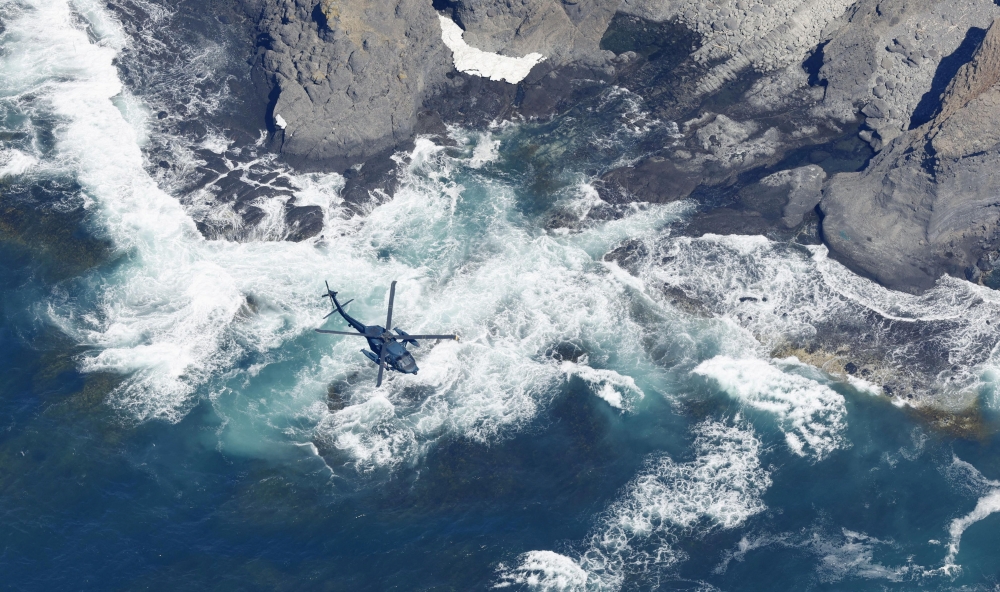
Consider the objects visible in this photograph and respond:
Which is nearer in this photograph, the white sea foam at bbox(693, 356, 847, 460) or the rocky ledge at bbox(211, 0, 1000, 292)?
the white sea foam at bbox(693, 356, 847, 460)

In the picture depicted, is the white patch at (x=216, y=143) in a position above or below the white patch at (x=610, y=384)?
above

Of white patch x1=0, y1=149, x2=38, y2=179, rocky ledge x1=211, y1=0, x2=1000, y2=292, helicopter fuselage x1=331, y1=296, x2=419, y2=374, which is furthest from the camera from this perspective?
white patch x1=0, y1=149, x2=38, y2=179

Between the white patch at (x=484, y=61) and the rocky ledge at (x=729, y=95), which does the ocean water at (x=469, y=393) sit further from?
the white patch at (x=484, y=61)

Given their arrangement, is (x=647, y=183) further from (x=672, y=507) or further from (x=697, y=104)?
(x=672, y=507)

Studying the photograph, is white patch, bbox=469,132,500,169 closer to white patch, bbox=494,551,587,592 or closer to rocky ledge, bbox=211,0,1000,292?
rocky ledge, bbox=211,0,1000,292


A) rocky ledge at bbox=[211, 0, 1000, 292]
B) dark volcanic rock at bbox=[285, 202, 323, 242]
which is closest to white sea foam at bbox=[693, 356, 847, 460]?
rocky ledge at bbox=[211, 0, 1000, 292]

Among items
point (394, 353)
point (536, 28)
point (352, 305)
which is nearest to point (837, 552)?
point (394, 353)

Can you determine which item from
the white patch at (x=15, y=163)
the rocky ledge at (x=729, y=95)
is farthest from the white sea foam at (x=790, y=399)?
the white patch at (x=15, y=163)
